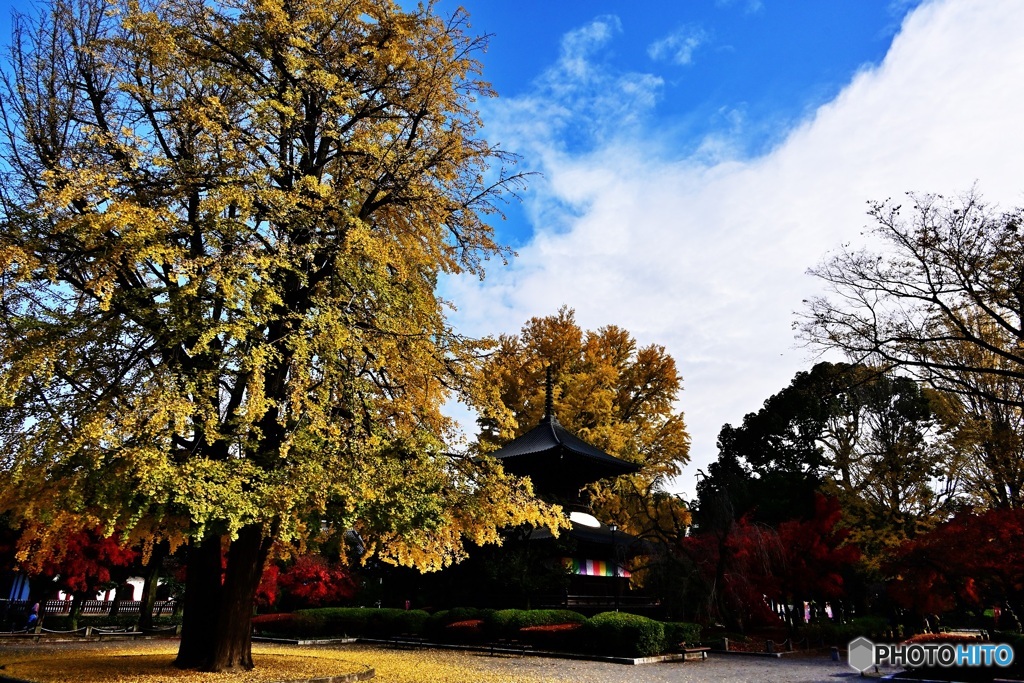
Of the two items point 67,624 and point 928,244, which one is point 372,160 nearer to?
point 928,244

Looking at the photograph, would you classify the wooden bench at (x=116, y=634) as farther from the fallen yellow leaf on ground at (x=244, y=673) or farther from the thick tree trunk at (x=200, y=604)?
the thick tree trunk at (x=200, y=604)

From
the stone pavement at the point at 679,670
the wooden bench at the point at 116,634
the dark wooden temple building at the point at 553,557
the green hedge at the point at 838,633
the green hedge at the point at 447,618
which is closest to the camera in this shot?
the stone pavement at the point at 679,670

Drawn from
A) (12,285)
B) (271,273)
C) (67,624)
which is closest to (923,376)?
(271,273)

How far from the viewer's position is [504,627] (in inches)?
738

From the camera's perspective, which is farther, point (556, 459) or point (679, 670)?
point (556, 459)

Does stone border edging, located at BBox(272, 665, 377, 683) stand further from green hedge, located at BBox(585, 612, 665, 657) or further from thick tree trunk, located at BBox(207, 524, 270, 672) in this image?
green hedge, located at BBox(585, 612, 665, 657)

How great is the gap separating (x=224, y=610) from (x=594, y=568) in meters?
14.7

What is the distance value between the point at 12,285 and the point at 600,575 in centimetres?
1957

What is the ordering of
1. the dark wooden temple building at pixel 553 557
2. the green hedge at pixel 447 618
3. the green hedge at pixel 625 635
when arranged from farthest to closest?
1. the dark wooden temple building at pixel 553 557
2. the green hedge at pixel 447 618
3. the green hedge at pixel 625 635

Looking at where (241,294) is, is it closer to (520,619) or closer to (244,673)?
(244,673)

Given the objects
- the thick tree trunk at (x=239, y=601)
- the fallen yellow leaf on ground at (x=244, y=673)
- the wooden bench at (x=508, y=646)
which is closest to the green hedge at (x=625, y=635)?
the wooden bench at (x=508, y=646)

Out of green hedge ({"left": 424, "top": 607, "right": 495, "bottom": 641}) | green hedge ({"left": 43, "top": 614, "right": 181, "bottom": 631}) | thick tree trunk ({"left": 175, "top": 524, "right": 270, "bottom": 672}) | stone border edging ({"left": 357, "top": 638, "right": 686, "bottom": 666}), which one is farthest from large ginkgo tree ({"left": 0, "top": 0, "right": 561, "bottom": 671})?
green hedge ({"left": 43, "top": 614, "right": 181, "bottom": 631})

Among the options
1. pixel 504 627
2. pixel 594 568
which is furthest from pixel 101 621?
pixel 594 568

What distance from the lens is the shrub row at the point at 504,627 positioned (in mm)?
16469
